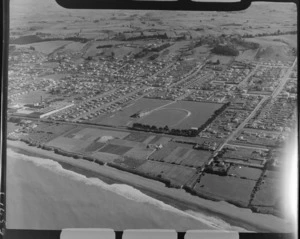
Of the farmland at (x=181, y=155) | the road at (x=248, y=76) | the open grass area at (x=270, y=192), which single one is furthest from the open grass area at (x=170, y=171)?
the road at (x=248, y=76)

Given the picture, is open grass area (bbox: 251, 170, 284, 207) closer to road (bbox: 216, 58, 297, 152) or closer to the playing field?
road (bbox: 216, 58, 297, 152)

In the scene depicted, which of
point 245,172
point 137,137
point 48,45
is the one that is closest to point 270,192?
point 245,172

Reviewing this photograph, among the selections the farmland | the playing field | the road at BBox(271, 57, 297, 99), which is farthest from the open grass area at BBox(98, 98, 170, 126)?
the road at BBox(271, 57, 297, 99)

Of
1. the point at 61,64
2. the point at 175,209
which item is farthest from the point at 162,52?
the point at 175,209

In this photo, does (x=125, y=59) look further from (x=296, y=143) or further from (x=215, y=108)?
(x=296, y=143)

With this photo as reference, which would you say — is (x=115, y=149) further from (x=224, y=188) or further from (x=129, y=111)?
(x=224, y=188)

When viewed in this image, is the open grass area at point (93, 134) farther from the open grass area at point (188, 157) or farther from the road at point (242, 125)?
the road at point (242, 125)
